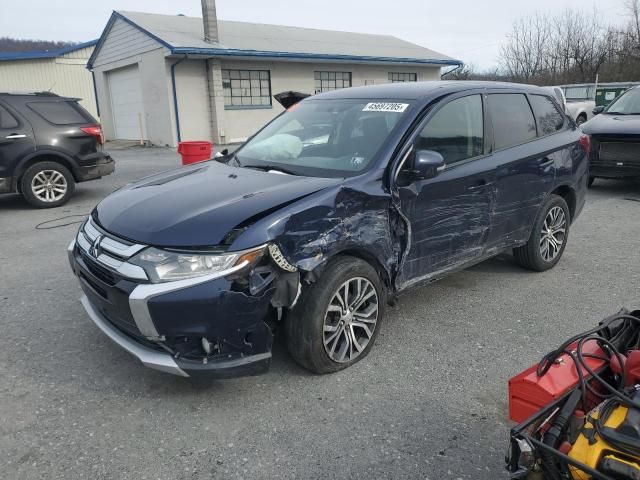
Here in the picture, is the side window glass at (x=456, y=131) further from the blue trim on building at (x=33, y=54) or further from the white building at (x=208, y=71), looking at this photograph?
the blue trim on building at (x=33, y=54)

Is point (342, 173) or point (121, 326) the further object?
point (342, 173)

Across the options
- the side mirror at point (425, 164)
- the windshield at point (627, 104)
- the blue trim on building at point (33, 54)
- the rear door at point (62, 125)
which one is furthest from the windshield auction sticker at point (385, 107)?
the blue trim on building at point (33, 54)

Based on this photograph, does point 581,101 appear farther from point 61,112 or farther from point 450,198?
point 450,198

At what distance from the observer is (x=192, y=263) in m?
2.78

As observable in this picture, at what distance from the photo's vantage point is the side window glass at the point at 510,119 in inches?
174

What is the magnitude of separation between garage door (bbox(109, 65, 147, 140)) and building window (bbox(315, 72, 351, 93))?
680cm

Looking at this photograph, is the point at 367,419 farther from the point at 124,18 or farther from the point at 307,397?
the point at 124,18

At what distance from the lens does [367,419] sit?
2906mm

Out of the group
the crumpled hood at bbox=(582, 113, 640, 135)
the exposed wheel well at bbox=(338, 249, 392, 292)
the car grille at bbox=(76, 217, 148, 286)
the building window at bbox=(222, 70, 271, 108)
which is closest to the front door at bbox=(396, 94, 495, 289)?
the exposed wheel well at bbox=(338, 249, 392, 292)

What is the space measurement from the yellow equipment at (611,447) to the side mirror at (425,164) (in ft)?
6.51

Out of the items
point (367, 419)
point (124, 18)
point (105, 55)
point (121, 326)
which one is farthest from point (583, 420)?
point (105, 55)

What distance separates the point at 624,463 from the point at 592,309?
2.91 meters

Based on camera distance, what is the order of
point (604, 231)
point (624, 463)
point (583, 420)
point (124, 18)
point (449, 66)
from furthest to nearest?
1. point (449, 66)
2. point (124, 18)
3. point (604, 231)
4. point (583, 420)
5. point (624, 463)

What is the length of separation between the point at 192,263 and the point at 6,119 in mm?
6973
